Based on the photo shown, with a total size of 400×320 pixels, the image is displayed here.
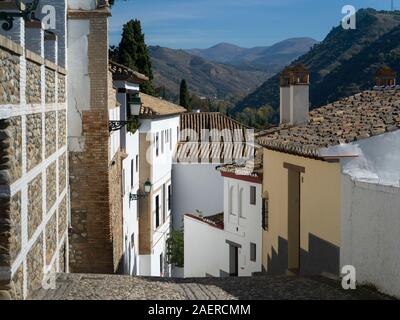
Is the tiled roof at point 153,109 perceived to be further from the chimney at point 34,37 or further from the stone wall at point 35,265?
the stone wall at point 35,265

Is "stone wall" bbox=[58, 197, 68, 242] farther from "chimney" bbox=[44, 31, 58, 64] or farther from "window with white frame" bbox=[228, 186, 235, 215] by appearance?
"window with white frame" bbox=[228, 186, 235, 215]

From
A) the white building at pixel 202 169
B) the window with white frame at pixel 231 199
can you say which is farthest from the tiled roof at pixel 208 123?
the window with white frame at pixel 231 199

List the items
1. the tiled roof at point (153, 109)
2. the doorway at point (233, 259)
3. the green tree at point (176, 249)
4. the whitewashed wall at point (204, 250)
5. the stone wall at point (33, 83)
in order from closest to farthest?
the stone wall at point (33, 83) → the doorway at point (233, 259) → the whitewashed wall at point (204, 250) → the tiled roof at point (153, 109) → the green tree at point (176, 249)

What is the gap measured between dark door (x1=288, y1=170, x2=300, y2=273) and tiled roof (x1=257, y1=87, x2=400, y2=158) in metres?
0.75

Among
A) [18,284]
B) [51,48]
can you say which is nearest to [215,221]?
[51,48]

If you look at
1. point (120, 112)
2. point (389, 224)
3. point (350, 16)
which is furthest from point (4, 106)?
point (120, 112)

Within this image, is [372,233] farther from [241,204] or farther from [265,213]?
[241,204]

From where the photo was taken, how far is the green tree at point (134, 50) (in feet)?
118

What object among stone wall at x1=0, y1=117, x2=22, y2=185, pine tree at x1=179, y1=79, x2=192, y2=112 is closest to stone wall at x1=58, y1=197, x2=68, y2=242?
stone wall at x1=0, y1=117, x2=22, y2=185

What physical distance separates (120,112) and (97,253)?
5747 mm

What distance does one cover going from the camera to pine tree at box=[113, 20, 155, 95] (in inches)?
1416

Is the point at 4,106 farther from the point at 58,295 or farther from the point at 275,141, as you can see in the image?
the point at 275,141

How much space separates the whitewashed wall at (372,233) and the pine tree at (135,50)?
25.7 meters

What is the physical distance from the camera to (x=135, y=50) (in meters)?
36.4
